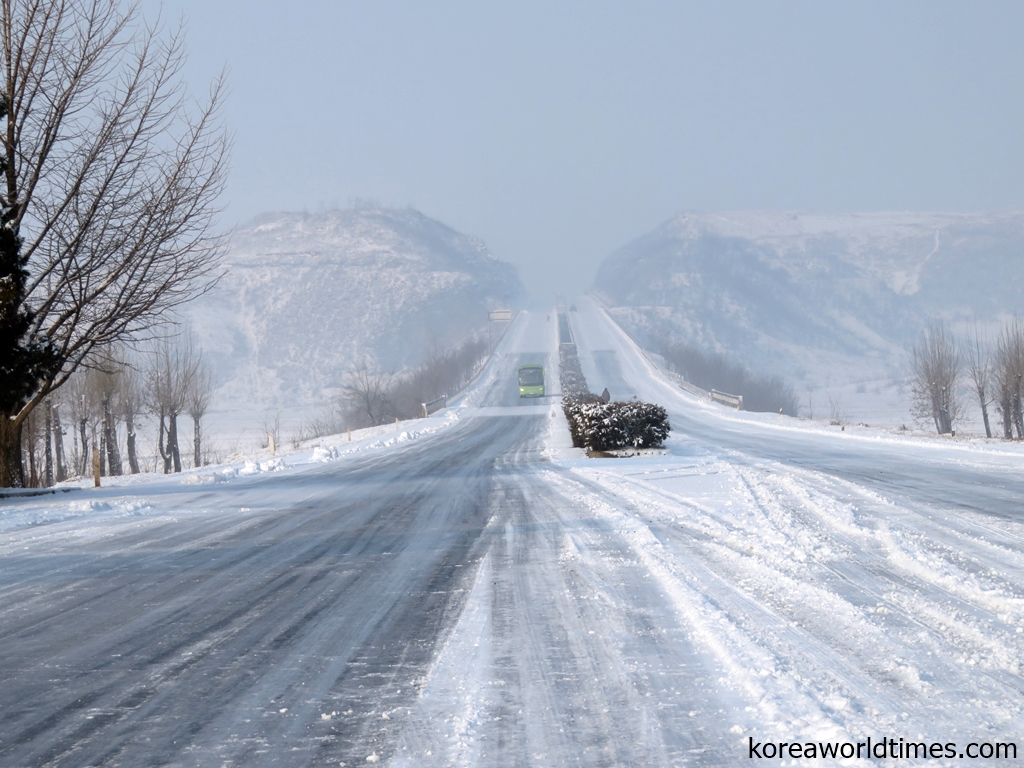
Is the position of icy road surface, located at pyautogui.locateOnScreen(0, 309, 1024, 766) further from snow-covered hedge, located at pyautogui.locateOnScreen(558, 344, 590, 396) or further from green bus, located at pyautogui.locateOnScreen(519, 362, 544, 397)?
green bus, located at pyautogui.locateOnScreen(519, 362, 544, 397)

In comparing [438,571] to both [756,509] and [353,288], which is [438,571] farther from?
[353,288]

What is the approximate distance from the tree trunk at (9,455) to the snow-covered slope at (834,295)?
11684 cm

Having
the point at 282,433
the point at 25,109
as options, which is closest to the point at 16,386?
the point at 25,109

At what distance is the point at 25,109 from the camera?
54.6 ft

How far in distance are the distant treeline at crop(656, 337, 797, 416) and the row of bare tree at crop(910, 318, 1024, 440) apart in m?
28.6

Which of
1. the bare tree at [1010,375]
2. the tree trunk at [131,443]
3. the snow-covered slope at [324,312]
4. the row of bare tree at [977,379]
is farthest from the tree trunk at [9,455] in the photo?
the snow-covered slope at [324,312]

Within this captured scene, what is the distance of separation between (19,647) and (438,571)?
3.63m

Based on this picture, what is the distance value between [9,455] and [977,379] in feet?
190

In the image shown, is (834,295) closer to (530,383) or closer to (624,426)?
(530,383)

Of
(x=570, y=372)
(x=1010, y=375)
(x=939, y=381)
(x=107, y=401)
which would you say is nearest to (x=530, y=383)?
(x=570, y=372)

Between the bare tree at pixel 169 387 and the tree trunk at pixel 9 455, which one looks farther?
the bare tree at pixel 169 387

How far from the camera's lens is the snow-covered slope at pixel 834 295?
5492 inches

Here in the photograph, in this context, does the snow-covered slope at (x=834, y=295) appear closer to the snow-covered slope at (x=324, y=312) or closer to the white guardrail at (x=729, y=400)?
the snow-covered slope at (x=324, y=312)

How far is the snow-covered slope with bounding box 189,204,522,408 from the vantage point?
122 meters
